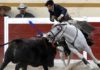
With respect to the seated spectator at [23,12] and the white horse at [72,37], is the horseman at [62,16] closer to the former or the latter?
the white horse at [72,37]

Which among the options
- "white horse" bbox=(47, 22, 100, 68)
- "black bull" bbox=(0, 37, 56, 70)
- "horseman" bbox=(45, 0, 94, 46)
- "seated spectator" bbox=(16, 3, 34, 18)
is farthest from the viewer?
"seated spectator" bbox=(16, 3, 34, 18)

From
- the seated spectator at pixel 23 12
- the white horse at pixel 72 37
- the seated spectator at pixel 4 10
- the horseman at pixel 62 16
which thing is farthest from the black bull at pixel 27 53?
the seated spectator at pixel 4 10

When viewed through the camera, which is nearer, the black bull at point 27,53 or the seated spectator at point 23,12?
the black bull at point 27,53

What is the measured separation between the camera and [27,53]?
317 inches

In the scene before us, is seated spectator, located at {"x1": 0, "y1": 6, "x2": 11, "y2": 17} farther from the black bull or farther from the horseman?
the black bull

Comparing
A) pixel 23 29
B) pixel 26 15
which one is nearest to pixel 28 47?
pixel 23 29

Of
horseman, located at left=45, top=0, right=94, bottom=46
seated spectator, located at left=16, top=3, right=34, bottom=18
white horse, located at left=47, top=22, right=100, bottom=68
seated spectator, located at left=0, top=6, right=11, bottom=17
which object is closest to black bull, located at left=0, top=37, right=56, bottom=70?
white horse, located at left=47, top=22, right=100, bottom=68

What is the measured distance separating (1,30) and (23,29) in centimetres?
50

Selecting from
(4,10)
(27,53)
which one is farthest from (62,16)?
(4,10)

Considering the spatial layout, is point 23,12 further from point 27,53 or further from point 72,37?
point 27,53

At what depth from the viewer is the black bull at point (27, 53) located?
8.03 metres

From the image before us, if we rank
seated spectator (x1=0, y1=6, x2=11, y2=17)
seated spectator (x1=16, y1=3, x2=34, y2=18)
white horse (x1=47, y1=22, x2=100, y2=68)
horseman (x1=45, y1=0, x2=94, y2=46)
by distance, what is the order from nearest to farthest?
1. white horse (x1=47, y1=22, x2=100, y2=68)
2. horseman (x1=45, y1=0, x2=94, y2=46)
3. seated spectator (x1=16, y1=3, x2=34, y2=18)
4. seated spectator (x1=0, y1=6, x2=11, y2=17)

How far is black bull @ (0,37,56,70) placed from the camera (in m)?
8.03

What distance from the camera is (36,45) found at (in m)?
8.23
